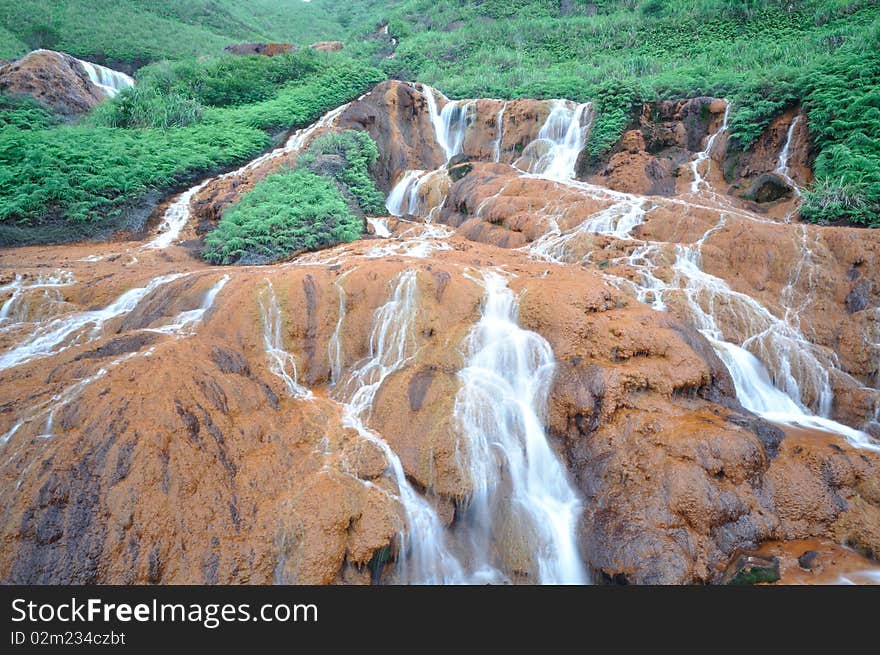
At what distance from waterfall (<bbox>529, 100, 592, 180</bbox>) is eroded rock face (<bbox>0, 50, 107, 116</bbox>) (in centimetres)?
2300

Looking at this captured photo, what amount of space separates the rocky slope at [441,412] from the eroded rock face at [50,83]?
15.1 meters

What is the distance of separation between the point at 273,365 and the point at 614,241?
31.6 feet

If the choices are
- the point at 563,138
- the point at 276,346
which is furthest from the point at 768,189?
the point at 276,346

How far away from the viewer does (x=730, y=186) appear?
Result: 16.9 metres

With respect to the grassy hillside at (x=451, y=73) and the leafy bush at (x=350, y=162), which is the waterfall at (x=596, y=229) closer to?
the grassy hillside at (x=451, y=73)

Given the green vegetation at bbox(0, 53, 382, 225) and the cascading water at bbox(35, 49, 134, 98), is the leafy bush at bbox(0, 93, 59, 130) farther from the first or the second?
the cascading water at bbox(35, 49, 134, 98)

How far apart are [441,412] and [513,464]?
1393mm

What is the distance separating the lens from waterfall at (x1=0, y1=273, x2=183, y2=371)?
334 inches

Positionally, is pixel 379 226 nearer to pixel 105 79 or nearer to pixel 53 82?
pixel 53 82

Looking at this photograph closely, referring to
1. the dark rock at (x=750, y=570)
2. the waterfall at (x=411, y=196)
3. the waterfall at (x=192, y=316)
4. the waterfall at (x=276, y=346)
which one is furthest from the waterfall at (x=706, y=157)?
the waterfall at (x=192, y=316)

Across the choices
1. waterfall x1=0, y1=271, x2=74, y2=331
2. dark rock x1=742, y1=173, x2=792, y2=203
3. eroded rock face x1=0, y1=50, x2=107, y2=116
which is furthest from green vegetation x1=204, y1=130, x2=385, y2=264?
eroded rock face x1=0, y1=50, x2=107, y2=116

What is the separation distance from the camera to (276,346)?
8750 millimetres
